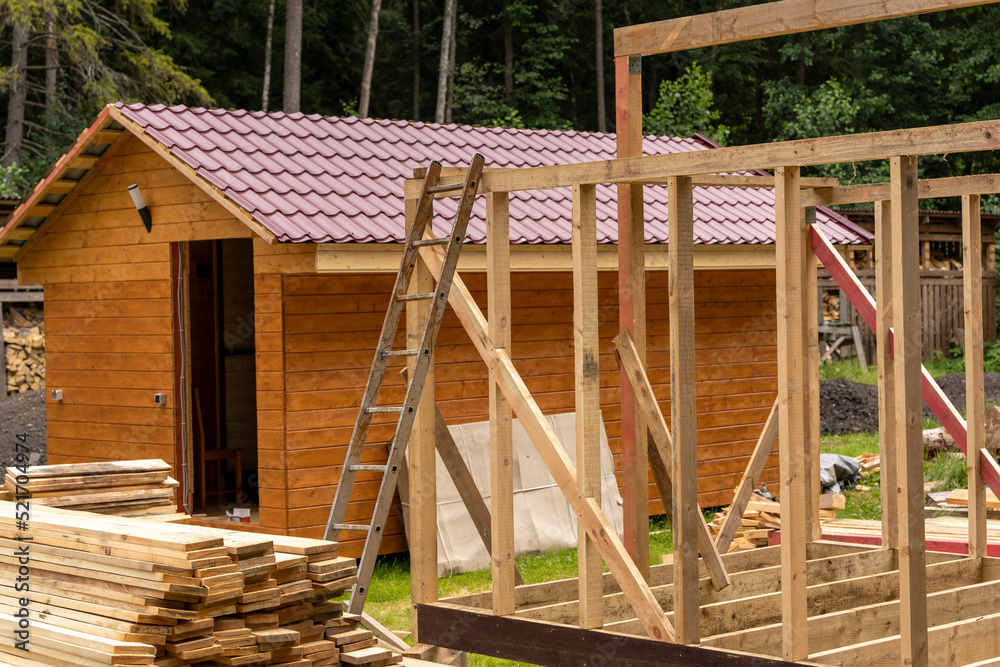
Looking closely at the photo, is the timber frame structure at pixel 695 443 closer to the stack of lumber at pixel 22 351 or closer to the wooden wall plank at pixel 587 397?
the wooden wall plank at pixel 587 397

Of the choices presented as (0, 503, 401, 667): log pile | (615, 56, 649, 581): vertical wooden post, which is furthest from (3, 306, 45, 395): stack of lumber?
(615, 56, 649, 581): vertical wooden post

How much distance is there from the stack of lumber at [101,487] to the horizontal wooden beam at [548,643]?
6.31 ft

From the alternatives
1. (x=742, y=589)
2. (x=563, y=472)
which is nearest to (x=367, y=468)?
(x=563, y=472)

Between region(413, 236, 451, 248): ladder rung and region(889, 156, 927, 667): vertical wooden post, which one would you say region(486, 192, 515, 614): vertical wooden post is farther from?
region(889, 156, 927, 667): vertical wooden post

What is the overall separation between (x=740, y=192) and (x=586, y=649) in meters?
8.35

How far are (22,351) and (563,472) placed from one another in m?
14.1

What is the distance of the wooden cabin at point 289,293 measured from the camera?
363 inches

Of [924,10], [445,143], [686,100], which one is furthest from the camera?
[686,100]

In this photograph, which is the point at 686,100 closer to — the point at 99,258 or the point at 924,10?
the point at 99,258

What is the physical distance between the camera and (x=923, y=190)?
6.89 m

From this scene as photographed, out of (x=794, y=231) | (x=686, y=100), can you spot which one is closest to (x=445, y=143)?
(x=794, y=231)

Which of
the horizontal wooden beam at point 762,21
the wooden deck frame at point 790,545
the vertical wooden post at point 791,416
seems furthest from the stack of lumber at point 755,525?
the horizontal wooden beam at point 762,21

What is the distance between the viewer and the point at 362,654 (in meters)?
5.48

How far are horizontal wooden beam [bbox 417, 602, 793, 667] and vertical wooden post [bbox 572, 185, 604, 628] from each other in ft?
0.41
